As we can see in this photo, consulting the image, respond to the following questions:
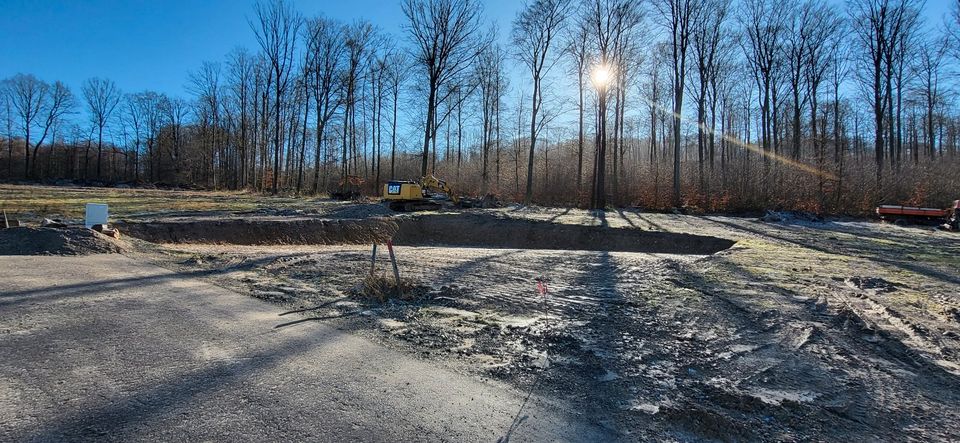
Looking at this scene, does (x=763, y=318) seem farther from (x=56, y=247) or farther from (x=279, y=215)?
(x=279, y=215)

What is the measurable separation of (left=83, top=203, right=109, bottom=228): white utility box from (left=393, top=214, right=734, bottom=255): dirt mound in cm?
1038

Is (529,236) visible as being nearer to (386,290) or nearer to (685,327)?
(386,290)

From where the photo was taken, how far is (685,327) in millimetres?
5086

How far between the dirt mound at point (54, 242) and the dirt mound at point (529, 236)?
440 inches

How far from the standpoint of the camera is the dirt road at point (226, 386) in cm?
281

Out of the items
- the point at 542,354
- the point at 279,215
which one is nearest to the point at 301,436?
the point at 542,354

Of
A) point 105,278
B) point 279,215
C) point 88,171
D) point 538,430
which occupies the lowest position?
point 538,430

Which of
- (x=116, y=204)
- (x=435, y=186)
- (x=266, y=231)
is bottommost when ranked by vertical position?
(x=266, y=231)

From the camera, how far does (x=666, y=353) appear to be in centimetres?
431

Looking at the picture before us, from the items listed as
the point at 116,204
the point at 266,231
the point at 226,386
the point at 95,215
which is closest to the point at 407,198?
the point at 266,231

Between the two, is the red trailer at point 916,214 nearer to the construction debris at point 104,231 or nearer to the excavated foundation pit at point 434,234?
the excavated foundation pit at point 434,234

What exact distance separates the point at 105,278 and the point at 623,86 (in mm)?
32187

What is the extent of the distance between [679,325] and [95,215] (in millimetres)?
13240

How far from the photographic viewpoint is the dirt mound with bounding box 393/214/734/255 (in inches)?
652
